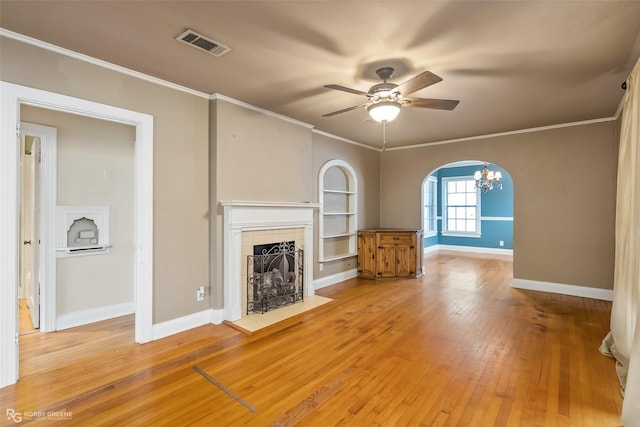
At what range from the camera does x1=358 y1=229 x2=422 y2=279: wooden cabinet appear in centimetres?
586

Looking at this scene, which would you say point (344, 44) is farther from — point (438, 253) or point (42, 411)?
point (438, 253)

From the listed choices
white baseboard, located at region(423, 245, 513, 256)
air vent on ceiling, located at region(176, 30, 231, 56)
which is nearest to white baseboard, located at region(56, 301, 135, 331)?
air vent on ceiling, located at region(176, 30, 231, 56)

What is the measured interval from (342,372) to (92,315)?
3213 mm

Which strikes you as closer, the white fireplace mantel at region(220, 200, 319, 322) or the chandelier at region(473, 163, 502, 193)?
the white fireplace mantel at region(220, 200, 319, 322)

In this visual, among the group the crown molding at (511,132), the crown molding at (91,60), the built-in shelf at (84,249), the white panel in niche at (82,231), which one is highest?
the crown molding at (511,132)

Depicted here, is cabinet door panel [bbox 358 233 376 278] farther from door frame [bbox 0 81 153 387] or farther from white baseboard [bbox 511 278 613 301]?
door frame [bbox 0 81 153 387]

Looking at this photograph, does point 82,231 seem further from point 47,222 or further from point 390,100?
point 390,100

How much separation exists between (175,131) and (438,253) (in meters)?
8.26

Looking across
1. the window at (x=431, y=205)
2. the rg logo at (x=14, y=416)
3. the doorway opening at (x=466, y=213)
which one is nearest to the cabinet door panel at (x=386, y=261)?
the doorway opening at (x=466, y=213)

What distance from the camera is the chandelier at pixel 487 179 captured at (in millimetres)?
7945

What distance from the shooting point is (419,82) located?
2.45m

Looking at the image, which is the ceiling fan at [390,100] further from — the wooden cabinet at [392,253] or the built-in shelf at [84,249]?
the built-in shelf at [84,249]

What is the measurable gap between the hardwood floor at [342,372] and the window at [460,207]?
5.28 metres

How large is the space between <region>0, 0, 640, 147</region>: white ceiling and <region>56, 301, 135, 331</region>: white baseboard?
291 centimetres
